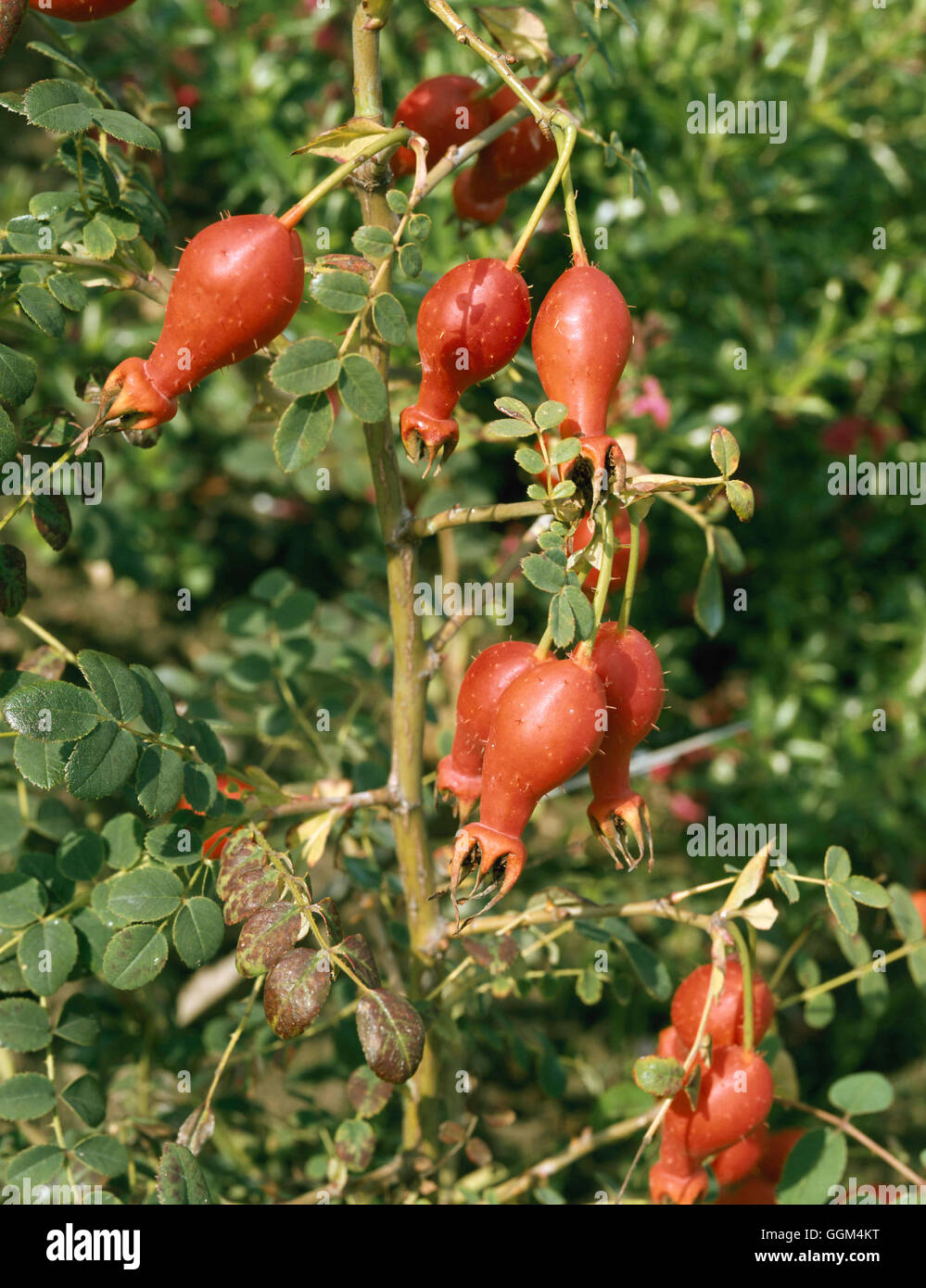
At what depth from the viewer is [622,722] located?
0.84 metres

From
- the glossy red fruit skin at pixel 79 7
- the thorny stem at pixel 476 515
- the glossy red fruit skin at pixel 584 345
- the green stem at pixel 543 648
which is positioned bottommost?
the green stem at pixel 543 648

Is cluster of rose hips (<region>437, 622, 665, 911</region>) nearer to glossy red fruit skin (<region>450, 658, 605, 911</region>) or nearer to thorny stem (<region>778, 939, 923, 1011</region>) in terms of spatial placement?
glossy red fruit skin (<region>450, 658, 605, 911</region>)

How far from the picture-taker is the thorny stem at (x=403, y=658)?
86 cm

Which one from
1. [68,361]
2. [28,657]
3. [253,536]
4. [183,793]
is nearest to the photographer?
[183,793]

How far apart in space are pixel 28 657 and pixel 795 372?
1.53 m

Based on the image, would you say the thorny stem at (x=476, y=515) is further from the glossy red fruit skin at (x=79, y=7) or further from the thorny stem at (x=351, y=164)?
the glossy red fruit skin at (x=79, y=7)

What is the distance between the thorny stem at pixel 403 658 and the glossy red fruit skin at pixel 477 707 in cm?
9

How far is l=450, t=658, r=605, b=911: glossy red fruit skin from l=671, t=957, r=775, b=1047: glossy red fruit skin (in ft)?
0.98

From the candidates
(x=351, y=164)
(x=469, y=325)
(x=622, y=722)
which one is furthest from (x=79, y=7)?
(x=622, y=722)

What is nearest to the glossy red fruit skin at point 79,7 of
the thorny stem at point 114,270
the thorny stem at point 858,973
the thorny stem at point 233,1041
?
the thorny stem at point 114,270

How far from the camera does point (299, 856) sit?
1.00 metres

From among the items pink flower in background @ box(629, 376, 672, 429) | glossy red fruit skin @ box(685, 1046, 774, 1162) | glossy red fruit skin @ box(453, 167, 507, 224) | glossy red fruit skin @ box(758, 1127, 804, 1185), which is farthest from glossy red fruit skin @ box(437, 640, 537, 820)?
pink flower in background @ box(629, 376, 672, 429)
